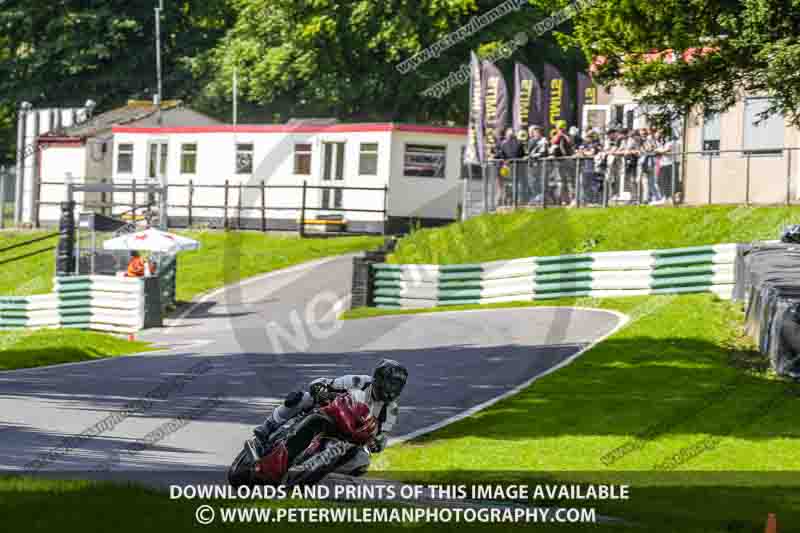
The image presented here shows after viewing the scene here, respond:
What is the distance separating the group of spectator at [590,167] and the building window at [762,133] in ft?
5.24

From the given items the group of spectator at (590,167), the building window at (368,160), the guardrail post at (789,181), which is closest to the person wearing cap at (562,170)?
the group of spectator at (590,167)

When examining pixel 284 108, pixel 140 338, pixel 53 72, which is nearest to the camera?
pixel 140 338

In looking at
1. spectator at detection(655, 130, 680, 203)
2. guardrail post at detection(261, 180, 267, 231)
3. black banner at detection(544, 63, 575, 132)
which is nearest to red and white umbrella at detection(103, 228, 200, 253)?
guardrail post at detection(261, 180, 267, 231)

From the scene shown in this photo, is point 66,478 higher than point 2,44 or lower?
lower

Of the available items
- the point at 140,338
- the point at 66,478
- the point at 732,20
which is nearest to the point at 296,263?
the point at 140,338

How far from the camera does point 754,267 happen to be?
74.4 ft

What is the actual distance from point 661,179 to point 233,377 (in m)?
12.1

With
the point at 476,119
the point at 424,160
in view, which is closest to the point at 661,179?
the point at 476,119

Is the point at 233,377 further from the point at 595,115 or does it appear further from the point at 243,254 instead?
the point at 243,254

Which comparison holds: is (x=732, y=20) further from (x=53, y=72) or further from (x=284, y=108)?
(x=53, y=72)

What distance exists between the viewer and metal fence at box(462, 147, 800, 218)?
28891mm

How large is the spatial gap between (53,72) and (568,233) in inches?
1504

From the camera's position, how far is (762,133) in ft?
98.9

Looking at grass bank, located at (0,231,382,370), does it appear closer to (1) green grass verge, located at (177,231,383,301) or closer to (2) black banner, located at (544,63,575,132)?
(1) green grass verge, located at (177,231,383,301)
